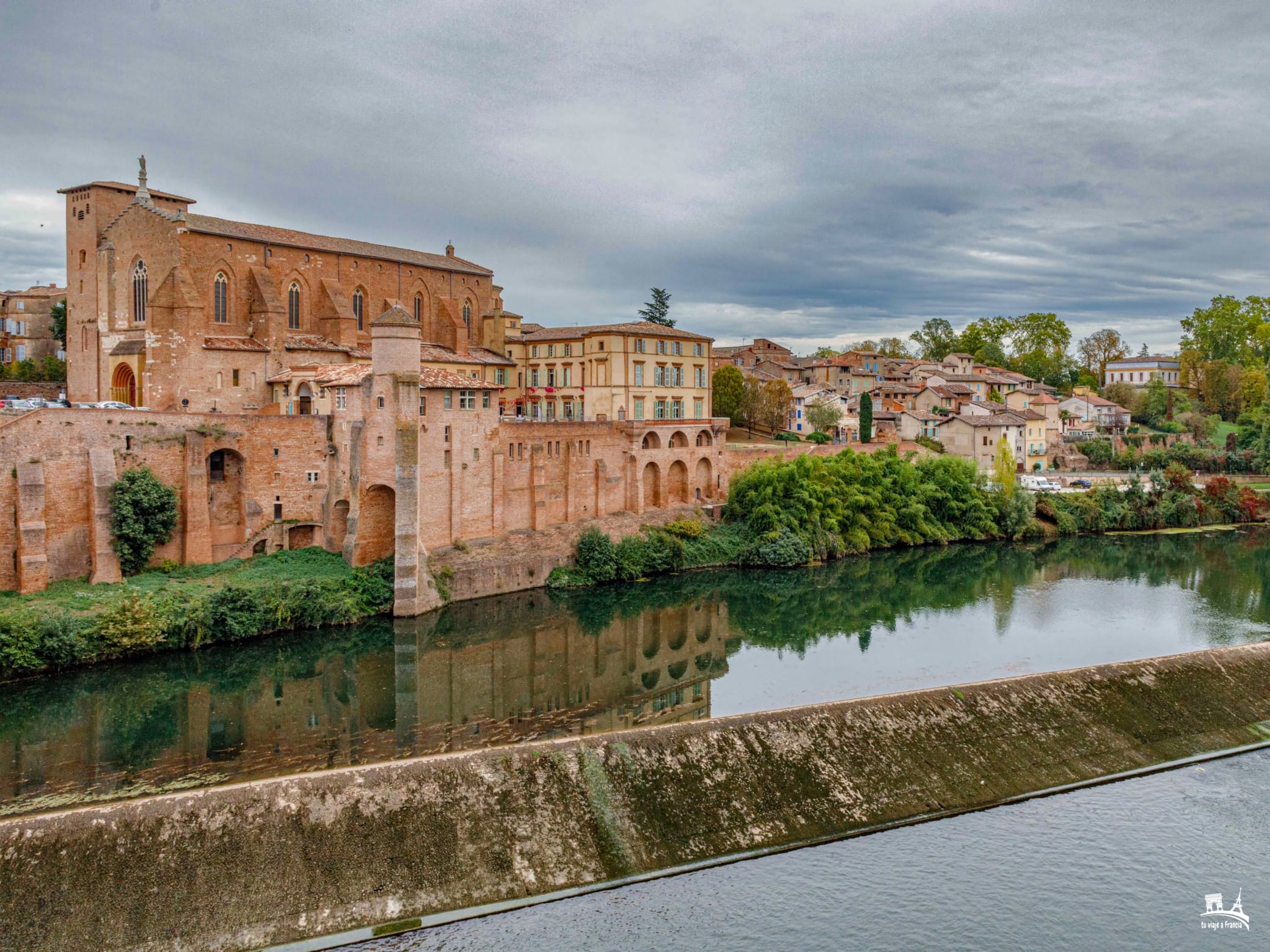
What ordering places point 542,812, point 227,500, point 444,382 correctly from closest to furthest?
point 542,812 < point 227,500 < point 444,382

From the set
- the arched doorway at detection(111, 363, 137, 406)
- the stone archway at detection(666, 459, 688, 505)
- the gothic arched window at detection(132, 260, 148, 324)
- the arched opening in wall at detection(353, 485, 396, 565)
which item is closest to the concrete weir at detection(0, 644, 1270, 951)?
the arched opening in wall at detection(353, 485, 396, 565)

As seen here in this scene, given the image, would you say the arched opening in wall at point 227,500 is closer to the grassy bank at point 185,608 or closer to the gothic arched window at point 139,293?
the grassy bank at point 185,608

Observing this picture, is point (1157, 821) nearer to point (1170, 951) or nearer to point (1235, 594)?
point (1170, 951)

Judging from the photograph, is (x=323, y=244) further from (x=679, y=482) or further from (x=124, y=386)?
(x=679, y=482)

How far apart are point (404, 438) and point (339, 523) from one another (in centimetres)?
438

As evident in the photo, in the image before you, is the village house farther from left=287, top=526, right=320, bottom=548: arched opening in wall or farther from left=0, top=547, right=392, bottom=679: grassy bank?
left=0, top=547, right=392, bottom=679: grassy bank

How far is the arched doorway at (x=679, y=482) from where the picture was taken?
4409 centimetres

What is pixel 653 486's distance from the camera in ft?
143

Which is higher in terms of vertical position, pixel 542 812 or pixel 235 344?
pixel 235 344

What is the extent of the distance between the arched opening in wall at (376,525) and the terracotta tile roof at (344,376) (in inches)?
139

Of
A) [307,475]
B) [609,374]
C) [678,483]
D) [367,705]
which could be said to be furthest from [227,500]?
[678,483]

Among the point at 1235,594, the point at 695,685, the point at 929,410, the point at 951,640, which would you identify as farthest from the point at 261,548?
the point at 929,410

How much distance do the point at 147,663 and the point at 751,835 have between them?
1670cm

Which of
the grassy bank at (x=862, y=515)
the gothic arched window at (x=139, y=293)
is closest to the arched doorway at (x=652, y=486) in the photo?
the grassy bank at (x=862, y=515)
